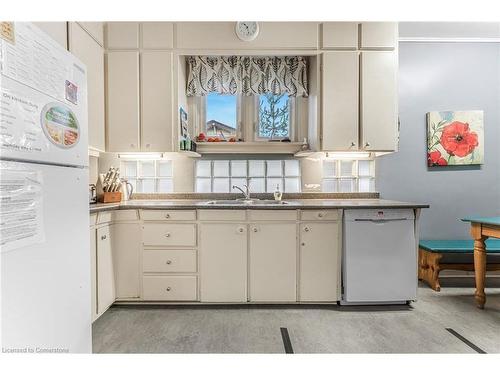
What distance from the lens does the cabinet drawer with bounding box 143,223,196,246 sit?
2.29 m

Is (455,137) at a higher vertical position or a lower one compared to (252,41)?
lower

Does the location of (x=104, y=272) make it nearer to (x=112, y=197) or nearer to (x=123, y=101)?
(x=112, y=197)

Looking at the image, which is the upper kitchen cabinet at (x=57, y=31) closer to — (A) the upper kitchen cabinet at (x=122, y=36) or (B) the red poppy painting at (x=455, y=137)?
(A) the upper kitchen cabinet at (x=122, y=36)

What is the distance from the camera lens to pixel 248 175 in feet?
9.64

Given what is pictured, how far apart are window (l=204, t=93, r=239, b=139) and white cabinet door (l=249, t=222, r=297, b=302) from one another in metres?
1.16

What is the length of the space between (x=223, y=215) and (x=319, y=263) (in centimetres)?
89

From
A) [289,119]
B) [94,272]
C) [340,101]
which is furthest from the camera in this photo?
[289,119]

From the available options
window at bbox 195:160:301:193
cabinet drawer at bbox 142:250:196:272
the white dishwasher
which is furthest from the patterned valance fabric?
cabinet drawer at bbox 142:250:196:272

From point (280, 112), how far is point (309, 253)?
1504 millimetres

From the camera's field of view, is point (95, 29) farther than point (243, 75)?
No

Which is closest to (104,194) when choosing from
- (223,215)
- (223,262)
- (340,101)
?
(223,215)

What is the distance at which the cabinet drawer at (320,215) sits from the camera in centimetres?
228

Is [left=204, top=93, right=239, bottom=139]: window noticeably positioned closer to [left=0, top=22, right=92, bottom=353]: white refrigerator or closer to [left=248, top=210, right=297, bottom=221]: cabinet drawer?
[left=248, top=210, right=297, bottom=221]: cabinet drawer
